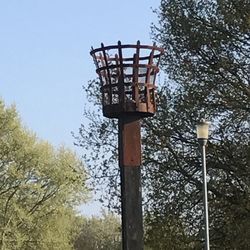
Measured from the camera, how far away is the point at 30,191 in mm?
44344

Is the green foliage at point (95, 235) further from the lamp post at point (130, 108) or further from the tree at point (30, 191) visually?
the lamp post at point (130, 108)

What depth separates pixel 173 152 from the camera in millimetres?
21297

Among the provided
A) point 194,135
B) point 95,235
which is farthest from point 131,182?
point 95,235

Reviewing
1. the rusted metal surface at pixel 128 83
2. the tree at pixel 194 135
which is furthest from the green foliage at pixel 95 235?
the rusted metal surface at pixel 128 83

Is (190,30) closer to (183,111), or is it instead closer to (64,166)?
(183,111)

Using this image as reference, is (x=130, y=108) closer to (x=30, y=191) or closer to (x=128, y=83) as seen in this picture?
(x=128, y=83)

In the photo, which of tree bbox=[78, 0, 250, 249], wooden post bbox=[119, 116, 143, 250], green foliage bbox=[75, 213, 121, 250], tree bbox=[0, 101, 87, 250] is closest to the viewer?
wooden post bbox=[119, 116, 143, 250]

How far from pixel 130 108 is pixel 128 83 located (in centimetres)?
35

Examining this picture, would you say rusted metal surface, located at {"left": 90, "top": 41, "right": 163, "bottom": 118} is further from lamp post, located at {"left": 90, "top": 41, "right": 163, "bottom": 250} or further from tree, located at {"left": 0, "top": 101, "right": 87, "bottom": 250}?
tree, located at {"left": 0, "top": 101, "right": 87, "bottom": 250}

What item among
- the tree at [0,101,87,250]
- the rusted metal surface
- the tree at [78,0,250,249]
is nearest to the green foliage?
the tree at [0,101,87,250]

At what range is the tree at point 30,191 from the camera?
4349 cm

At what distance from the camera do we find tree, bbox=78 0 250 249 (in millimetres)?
20375

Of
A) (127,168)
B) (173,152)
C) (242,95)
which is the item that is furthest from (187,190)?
(127,168)

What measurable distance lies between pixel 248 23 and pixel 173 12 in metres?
2.75
